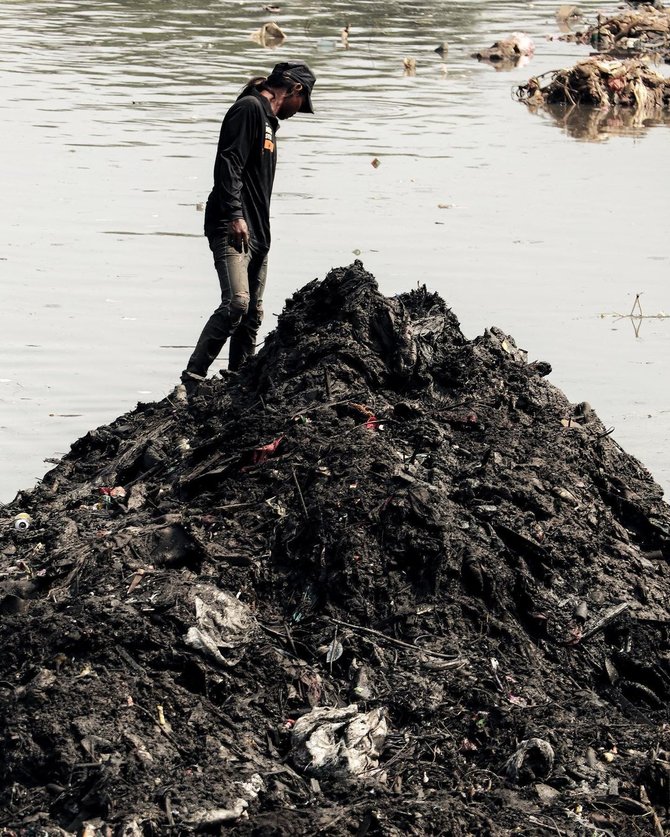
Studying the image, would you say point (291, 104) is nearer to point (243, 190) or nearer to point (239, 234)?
point (243, 190)

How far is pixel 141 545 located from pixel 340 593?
0.98m

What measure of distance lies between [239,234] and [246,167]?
1.75ft

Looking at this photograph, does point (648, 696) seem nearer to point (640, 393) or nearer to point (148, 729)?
point (148, 729)

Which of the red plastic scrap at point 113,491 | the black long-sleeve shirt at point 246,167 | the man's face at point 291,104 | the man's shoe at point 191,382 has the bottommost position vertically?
the red plastic scrap at point 113,491

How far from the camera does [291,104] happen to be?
8.20 m

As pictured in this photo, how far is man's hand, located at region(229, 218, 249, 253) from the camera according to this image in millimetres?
8039

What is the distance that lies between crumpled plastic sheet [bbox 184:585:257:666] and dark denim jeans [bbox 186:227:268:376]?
3.19 meters

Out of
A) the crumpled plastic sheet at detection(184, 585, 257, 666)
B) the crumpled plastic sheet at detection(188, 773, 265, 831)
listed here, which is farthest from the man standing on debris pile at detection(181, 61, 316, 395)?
the crumpled plastic sheet at detection(188, 773, 265, 831)

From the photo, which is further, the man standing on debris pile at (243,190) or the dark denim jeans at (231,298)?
the dark denim jeans at (231,298)

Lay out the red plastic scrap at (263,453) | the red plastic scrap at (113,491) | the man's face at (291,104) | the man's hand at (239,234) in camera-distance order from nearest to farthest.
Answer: the red plastic scrap at (263,453)
the red plastic scrap at (113,491)
the man's hand at (239,234)
the man's face at (291,104)

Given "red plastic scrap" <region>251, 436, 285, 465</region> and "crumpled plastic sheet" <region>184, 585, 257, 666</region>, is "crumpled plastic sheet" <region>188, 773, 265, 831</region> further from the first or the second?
"red plastic scrap" <region>251, 436, 285, 465</region>

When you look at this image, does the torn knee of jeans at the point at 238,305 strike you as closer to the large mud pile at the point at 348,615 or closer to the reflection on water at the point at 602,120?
the large mud pile at the point at 348,615

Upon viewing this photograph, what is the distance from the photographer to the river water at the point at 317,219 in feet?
32.9

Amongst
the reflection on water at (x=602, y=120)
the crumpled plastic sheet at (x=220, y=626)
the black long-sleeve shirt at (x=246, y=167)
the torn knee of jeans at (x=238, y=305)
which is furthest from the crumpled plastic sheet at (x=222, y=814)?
the reflection on water at (x=602, y=120)
